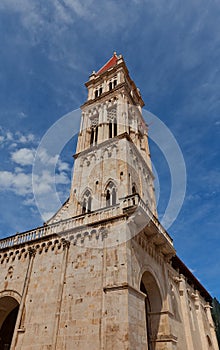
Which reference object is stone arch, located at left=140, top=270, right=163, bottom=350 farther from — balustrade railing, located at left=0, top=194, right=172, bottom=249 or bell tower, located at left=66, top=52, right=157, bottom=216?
bell tower, located at left=66, top=52, right=157, bottom=216

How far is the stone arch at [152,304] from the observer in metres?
14.0

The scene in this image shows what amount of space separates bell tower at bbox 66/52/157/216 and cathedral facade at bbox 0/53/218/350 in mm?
102

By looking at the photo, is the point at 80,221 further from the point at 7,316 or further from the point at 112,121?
the point at 112,121

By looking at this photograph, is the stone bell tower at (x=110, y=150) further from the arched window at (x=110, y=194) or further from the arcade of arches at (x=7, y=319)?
the arcade of arches at (x=7, y=319)

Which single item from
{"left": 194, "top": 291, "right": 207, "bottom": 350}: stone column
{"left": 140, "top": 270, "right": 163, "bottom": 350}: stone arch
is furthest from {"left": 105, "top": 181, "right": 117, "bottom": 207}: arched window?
{"left": 194, "top": 291, "right": 207, "bottom": 350}: stone column

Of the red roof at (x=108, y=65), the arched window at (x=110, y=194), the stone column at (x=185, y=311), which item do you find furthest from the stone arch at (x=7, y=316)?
the red roof at (x=108, y=65)

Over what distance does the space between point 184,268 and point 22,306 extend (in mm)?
13468

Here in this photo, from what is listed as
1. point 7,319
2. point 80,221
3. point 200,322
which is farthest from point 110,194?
point 200,322

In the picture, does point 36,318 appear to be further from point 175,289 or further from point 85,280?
point 175,289

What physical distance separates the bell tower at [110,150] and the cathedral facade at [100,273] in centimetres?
10

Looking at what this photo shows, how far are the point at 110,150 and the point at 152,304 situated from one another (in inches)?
441

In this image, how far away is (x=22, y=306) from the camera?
43.3ft

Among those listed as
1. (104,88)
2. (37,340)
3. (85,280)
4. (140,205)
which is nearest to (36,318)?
(37,340)

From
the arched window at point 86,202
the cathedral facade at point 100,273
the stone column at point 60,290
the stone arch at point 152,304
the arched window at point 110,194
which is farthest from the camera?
the arched window at point 86,202
